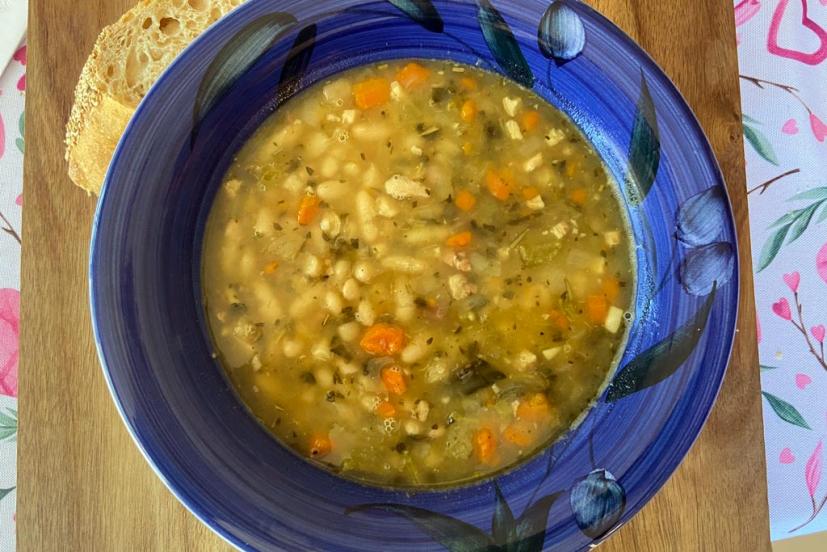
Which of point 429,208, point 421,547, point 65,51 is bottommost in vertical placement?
point 421,547

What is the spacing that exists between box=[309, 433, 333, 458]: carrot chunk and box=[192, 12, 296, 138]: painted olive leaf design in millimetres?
875

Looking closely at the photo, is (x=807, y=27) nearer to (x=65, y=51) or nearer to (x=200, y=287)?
(x=200, y=287)

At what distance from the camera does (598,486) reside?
183cm

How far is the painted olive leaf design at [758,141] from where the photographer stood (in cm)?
250

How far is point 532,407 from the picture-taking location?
6.55 feet

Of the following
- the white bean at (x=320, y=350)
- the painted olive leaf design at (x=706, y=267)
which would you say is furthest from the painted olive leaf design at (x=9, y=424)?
the painted olive leaf design at (x=706, y=267)

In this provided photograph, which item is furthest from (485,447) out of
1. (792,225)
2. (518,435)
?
(792,225)

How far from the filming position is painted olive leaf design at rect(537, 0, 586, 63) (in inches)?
70.0

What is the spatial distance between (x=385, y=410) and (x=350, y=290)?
0.34 m

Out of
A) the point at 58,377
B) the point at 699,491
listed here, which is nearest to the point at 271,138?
the point at 58,377

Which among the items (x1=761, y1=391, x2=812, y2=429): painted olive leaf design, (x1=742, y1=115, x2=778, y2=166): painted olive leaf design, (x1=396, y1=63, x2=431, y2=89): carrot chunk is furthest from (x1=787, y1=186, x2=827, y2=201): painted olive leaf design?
(x1=396, y1=63, x2=431, y2=89): carrot chunk

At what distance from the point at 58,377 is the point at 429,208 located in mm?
1190

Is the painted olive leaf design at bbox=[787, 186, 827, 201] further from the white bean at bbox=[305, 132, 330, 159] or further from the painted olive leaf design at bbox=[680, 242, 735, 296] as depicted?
the white bean at bbox=[305, 132, 330, 159]

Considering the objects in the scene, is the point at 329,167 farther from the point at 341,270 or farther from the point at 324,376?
the point at 324,376
